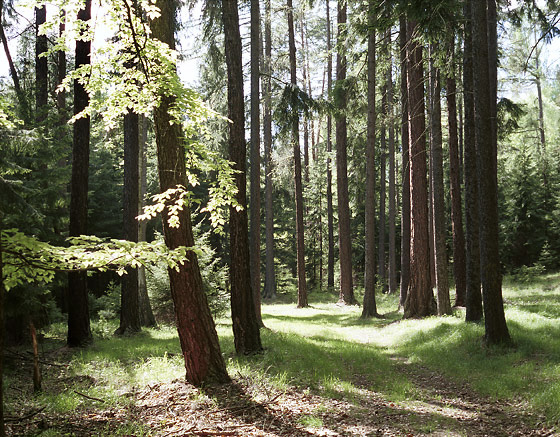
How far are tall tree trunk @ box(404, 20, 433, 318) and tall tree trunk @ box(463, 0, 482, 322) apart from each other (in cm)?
193

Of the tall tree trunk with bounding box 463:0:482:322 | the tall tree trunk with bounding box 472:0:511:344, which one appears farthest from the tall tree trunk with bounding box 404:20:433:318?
the tall tree trunk with bounding box 472:0:511:344

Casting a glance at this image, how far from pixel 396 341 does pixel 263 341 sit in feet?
12.5

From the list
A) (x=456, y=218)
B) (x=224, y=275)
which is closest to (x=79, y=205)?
(x=224, y=275)

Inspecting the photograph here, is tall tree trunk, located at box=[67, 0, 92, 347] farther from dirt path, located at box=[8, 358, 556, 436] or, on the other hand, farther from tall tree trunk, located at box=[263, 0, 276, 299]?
tall tree trunk, located at box=[263, 0, 276, 299]

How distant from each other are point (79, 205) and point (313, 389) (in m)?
7.11

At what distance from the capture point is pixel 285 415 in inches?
222

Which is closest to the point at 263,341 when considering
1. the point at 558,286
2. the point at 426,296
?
the point at 426,296

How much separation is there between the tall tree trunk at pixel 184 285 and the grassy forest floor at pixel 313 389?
1.27 feet

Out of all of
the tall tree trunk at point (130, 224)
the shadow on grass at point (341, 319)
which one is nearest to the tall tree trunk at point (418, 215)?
the shadow on grass at point (341, 319)

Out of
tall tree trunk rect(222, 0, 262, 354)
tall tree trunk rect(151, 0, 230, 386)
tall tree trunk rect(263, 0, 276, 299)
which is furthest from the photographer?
tall tree trunk rect(263, 0, 276, 299)

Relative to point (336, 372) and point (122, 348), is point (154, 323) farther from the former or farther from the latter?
point (336, 372)

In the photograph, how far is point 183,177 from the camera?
6.52m

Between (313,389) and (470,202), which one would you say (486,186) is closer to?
(470,202)

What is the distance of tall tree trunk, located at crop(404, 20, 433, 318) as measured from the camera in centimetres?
1319
